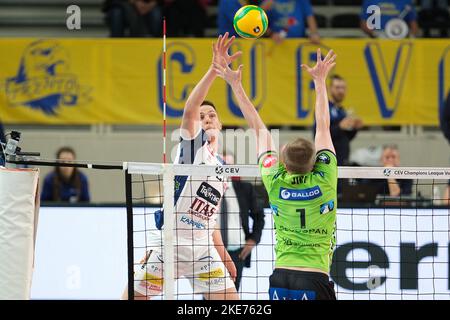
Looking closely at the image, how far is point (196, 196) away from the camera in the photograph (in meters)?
8.60

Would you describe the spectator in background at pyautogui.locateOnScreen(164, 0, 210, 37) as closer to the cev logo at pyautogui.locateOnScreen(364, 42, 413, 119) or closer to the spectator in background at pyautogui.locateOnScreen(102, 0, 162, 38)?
the spectator in background at pyautogui.locateOnScreen(102, 0, 162, 38)

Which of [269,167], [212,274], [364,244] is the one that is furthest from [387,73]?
[269,167]

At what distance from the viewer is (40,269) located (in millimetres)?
11000

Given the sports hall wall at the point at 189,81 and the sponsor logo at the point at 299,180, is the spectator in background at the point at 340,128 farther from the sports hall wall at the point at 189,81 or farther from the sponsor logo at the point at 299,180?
the sponsor logo at the point at 299,180

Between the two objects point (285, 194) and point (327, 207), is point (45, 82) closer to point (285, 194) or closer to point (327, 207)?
point (285, 194)

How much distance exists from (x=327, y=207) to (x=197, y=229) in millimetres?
1962

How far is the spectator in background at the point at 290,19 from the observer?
1371cm

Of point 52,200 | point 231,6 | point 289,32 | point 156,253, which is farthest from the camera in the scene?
point 289,32

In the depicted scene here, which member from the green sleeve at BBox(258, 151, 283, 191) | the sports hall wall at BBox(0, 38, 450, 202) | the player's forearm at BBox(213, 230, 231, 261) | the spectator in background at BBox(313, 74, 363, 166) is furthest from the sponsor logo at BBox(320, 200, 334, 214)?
the sports hall wall at BBox(0, 38, 450, 202)

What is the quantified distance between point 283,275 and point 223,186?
1.89 meters

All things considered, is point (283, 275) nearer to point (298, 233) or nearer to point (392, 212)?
point (298, 233)

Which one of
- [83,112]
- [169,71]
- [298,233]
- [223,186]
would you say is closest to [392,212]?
[223,186]

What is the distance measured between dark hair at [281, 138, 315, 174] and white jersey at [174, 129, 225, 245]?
1.69 m

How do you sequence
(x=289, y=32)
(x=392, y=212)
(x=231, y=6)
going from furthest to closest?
(x=289, y=32), (x=231, y=6), (x=392, y=212)
